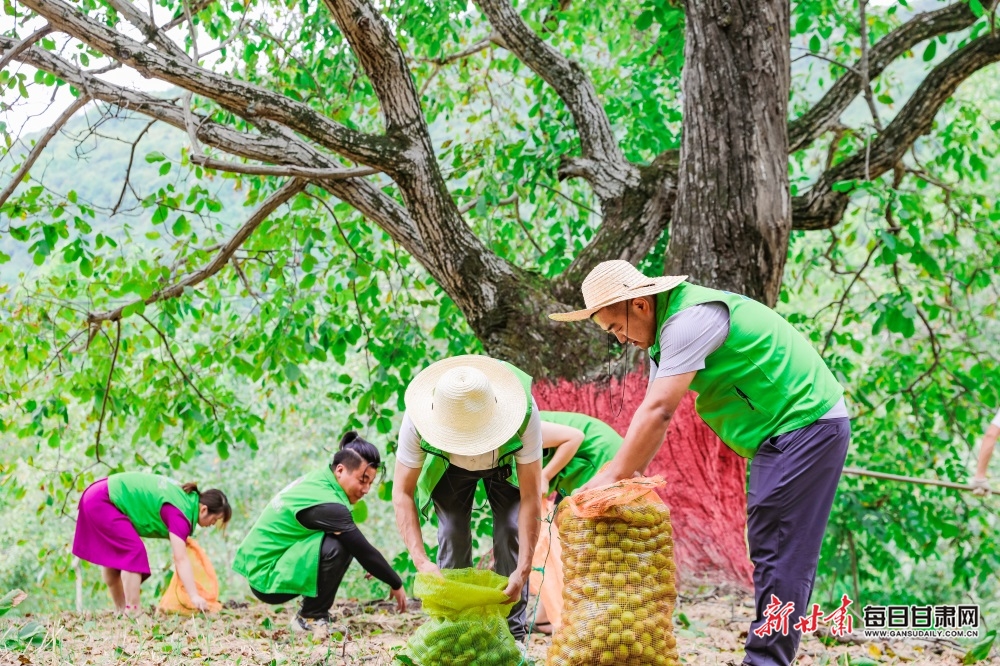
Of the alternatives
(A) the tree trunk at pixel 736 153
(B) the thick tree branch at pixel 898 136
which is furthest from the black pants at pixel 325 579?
(B) the thick tree branch at pixel 898 136

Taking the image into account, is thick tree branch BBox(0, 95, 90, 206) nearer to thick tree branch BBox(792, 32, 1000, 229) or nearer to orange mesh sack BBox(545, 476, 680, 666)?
orange mesh sack BBox(545, 476, 680, 666)

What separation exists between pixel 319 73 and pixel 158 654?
16.9ft

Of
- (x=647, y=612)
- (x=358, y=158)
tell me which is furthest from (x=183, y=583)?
(x=647, y=612)

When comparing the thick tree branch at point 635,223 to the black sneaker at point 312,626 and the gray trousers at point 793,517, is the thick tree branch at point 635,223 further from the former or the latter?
the gray trousers at point 793,517

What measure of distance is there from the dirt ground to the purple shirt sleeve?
1.63ft

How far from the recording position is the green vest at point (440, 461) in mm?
3090

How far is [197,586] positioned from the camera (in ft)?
18.4

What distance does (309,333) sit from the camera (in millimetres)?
6633

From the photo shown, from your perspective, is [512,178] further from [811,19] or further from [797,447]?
[797,447]

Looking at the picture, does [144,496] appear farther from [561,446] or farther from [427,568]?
[427,568]

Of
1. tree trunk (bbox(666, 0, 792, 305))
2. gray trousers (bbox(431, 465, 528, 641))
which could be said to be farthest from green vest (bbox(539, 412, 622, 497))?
tree trunk (bbox(666, 0, 792, 305))

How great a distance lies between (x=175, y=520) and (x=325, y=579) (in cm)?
125

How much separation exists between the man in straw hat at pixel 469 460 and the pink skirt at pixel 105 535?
2697 millimetres

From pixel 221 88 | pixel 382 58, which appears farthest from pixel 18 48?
pixel 382 58
